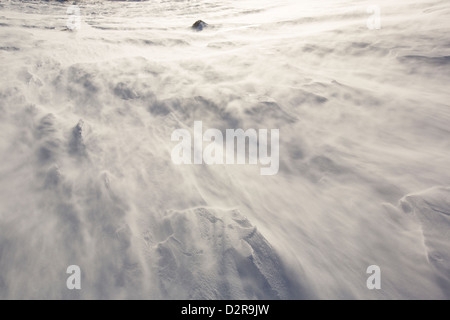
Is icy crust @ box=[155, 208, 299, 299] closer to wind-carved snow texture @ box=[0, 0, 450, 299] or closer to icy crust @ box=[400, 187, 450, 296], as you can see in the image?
wind-carved snow texture @ box=[0, 0, 450, 299]

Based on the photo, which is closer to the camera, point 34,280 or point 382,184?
point 34,280

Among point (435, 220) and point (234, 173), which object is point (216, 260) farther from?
point (435, 220)

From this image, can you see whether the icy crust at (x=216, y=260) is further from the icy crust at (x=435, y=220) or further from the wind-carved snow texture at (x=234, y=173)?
the icy crust at (x=435, y=220)

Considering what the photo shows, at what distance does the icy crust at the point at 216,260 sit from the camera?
1.24m

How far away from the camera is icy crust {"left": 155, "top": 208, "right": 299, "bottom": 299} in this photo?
1.24 meters

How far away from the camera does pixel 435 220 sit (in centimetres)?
142

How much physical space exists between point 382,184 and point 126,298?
173 centimetres

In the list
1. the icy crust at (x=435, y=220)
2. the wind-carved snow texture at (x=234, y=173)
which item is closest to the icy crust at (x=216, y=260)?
the wind-carved snow texture at (x=234, y=173)

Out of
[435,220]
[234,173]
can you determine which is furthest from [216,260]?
[435,220]

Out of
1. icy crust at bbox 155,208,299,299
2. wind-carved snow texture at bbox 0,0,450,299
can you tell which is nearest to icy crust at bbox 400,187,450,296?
wind-carved snow texture at bbox 0,0,450,299

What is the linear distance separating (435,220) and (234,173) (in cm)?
128

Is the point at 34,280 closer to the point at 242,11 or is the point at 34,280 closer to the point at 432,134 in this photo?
the point at 432,134
